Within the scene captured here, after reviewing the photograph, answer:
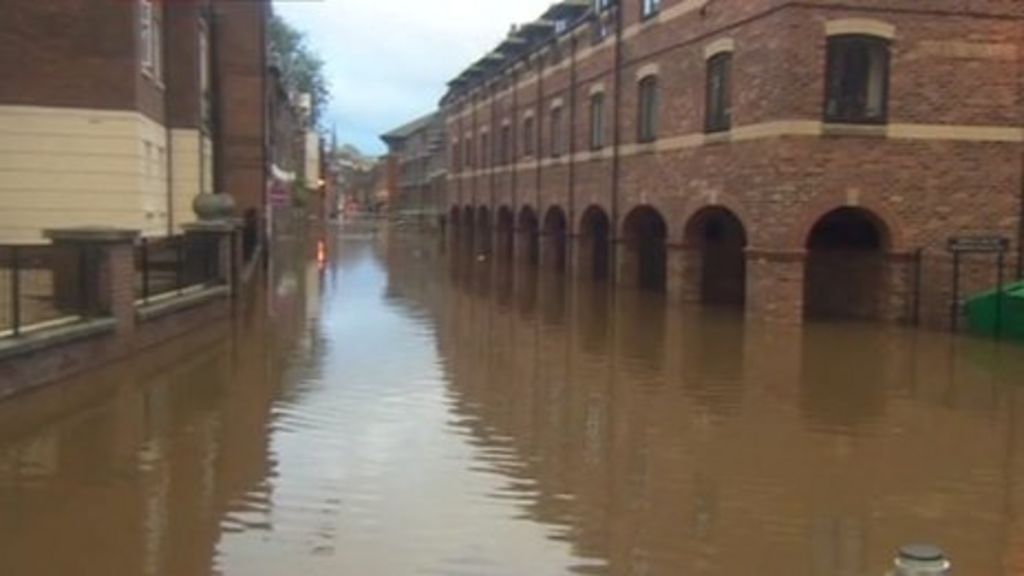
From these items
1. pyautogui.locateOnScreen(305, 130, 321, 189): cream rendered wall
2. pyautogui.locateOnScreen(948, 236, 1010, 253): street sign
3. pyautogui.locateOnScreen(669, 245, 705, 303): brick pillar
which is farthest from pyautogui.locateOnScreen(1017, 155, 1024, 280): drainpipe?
pyautogui.locateOnScreen(305, 130, 321, 189): cream rendered wall

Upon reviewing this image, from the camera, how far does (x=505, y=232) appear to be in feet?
149

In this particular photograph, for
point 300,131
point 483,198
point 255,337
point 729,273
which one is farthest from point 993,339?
point 300,131

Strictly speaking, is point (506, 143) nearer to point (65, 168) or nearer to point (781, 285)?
point (65, 168)

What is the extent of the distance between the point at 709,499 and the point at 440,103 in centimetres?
5821

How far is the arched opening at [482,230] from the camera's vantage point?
49062 millimetres

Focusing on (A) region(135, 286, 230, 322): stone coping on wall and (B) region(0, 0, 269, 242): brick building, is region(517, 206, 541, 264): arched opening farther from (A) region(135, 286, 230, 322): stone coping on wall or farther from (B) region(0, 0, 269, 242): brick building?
(A) region(135, 286, 230, 322): stone coping on wall

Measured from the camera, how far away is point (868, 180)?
1972 centimetres

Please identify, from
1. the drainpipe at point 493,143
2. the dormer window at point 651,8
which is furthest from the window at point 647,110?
the drainpipe at point 493,143

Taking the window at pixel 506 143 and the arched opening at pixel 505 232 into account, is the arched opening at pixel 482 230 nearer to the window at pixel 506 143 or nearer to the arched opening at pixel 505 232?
the arched opening at pixel 505 232

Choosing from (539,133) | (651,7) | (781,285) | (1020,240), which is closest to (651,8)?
(651,7)

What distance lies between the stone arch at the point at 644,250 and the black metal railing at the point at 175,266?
11.4 m

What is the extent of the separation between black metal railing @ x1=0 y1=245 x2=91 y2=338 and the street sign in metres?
14.2

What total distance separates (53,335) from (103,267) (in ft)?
5.68

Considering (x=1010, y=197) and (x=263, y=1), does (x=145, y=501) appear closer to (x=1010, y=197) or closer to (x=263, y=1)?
(x=1010, y=197)
